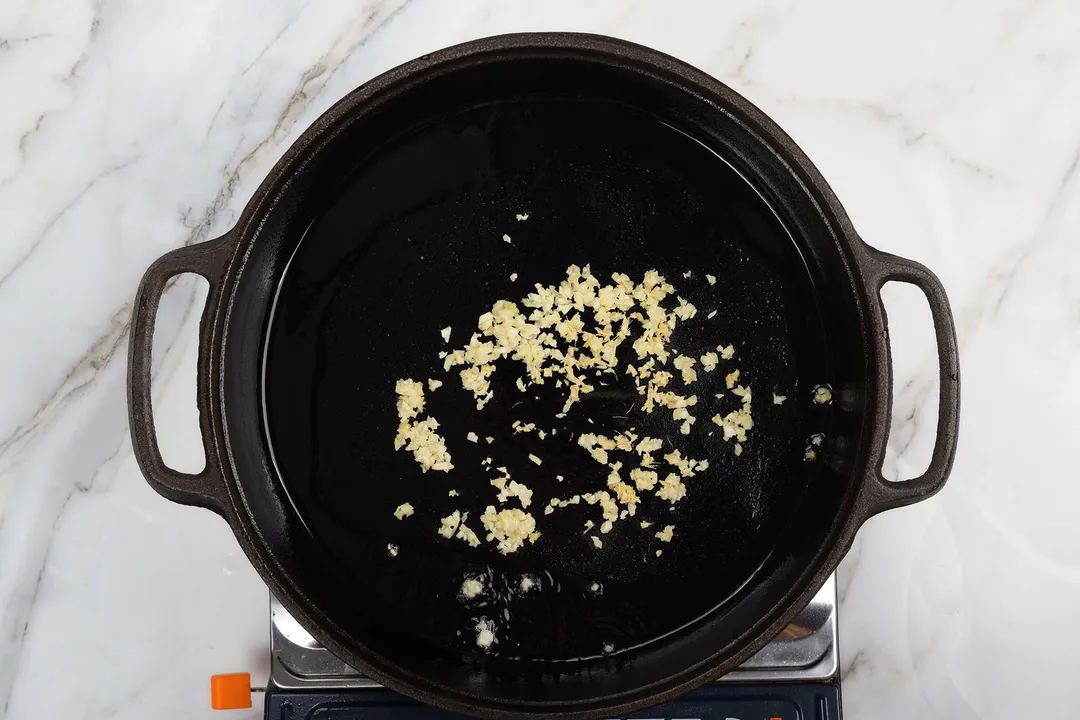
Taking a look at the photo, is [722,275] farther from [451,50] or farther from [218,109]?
[218,109]

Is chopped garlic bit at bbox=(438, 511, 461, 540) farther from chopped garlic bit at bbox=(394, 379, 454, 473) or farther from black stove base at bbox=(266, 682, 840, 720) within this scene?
black stove base at bbox=(266, 682, 840, 720)

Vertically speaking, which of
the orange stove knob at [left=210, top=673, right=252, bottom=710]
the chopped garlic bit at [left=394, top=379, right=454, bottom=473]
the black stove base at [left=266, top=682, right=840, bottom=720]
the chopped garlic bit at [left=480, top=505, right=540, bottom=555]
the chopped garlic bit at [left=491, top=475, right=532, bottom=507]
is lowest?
the black stove base at [left=266, top=682, right=840, bottom=720]

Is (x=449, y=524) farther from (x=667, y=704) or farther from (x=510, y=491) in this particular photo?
(x=667, y=704)

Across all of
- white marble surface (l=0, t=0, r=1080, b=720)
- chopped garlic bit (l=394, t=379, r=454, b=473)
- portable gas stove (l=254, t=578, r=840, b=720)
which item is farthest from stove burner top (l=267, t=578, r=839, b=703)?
chopped garlic bit (l=394, t=379, r=454, b=473)

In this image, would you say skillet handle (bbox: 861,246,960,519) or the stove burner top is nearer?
skillet handle (bbox: 861,246,960,519)

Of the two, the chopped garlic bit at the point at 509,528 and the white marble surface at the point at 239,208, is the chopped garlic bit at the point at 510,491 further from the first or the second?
the white marble surface at the point at 239,208

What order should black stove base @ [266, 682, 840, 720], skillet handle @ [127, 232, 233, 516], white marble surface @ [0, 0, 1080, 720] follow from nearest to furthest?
skillet handle @ [127, 232, 233, 516] < black stove base @ [266, 682, 840, 720] < white marble surface @ [0, 0, 1080, 720]

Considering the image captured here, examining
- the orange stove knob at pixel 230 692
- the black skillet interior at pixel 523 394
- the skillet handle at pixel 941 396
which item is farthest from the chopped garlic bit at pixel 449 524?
the skillet handle at pixel 941 396
